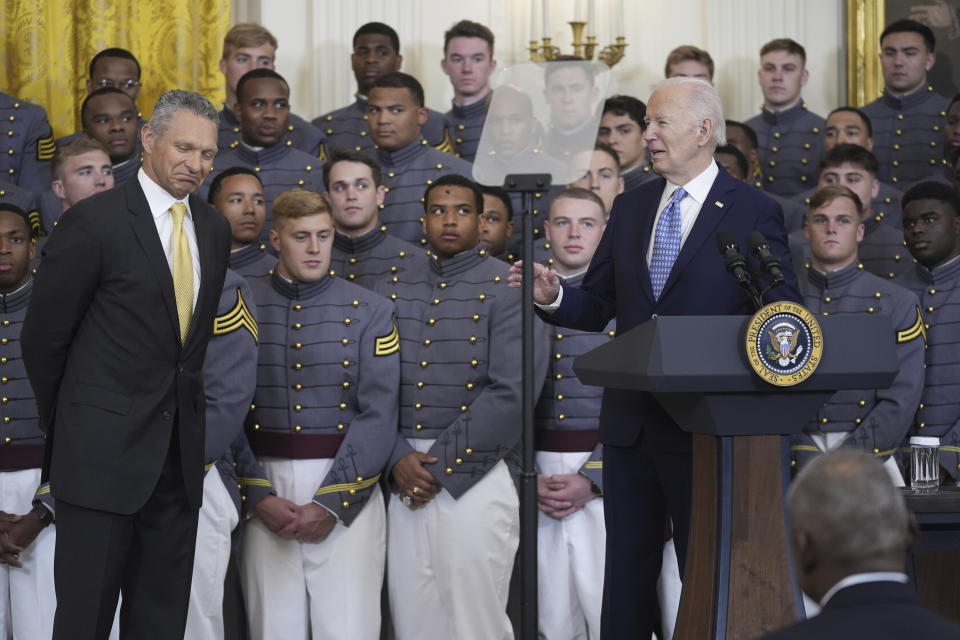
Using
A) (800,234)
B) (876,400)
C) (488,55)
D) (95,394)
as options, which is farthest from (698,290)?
(488,55)

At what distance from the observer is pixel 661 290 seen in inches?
120

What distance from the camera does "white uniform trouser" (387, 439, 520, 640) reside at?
14.7ft

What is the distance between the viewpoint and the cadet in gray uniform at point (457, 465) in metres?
4.51

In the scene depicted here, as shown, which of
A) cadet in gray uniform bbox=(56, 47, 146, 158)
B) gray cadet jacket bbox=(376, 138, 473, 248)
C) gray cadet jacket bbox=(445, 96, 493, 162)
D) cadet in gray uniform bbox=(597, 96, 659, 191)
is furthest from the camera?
gray cadet jacket bbox=(445, 96, 493, 162)

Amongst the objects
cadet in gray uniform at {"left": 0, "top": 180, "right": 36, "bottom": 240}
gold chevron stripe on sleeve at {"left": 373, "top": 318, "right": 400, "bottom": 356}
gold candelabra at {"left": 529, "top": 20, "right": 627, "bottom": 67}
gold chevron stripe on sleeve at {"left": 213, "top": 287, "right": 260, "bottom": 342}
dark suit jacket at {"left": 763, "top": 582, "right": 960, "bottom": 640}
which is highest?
gold candelabra at {"left": 529, "top": 20, "right": 627, "bottom": 67}

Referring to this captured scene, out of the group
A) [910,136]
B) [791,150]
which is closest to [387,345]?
[791,150]

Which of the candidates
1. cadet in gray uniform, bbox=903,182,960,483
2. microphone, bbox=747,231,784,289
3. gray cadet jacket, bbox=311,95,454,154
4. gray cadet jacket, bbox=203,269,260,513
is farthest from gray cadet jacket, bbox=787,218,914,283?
microphone, bbox=747,231,784,289

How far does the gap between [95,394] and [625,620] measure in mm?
1350

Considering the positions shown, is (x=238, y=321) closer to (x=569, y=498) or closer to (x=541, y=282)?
(x=569, y=498)

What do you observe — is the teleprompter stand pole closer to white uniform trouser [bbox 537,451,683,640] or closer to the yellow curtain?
white uniform trouser [bbox 537,451,683,640]

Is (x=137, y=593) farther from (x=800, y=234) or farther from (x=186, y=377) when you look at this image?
(x=800, y=234)

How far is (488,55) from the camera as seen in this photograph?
6.61 m

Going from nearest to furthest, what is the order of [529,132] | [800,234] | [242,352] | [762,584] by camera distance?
1. [762,584]
2. [529,132]
3. [242,352]
4. [800,234]

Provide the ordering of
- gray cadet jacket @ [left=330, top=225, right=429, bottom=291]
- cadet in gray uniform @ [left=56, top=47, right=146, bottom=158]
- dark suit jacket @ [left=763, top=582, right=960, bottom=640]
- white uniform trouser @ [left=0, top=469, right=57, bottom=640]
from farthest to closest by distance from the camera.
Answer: cadet in gray uniform @ [left=56, top=47, right=146, bottom=158], gray cadet jacket @ [left=330, top=225, right=429, bottom=291], white uniform trouser @ [left=0, top=469, right=57, bottom=640], dark suit jacket @ [left=763, top=582, right=960, bottom=640]
